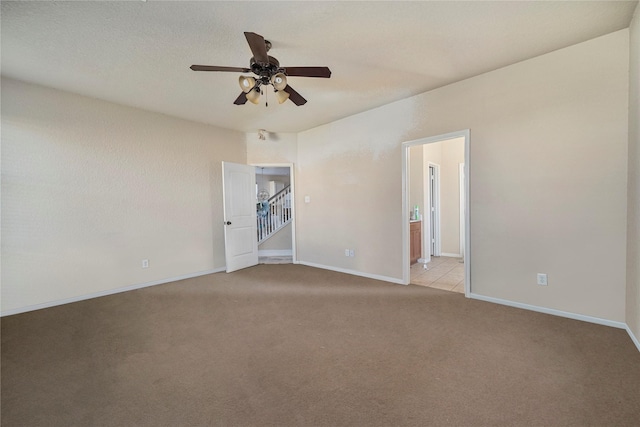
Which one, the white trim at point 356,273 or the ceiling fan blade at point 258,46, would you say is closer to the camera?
the ceiling fan blade at point 258,46

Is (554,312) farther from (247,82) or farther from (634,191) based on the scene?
(247,82)

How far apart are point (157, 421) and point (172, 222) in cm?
341

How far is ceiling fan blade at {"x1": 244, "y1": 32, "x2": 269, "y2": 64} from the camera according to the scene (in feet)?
6.09

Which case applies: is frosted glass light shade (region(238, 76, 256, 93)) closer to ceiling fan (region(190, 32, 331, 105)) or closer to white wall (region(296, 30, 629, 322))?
ceiling fan (region(190, 32, 331, 105))

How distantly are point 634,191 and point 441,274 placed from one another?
104 inches

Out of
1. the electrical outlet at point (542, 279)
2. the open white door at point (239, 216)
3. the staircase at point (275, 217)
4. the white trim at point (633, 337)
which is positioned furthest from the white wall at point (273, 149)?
the white trim at point (633, 337)

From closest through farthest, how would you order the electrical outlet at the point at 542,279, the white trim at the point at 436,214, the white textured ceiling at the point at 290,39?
1. the white textured ceiling at the point at 290,39
2. the electrical outlet at the point at 542,279
3. the white trim at the point at 436,214

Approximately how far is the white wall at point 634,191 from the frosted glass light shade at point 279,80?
280 cm

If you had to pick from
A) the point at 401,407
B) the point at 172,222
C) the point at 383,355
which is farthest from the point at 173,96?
the point at 401,407

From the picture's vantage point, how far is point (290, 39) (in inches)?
93.7

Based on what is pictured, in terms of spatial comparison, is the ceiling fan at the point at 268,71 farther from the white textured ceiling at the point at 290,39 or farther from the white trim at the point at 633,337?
the white trim at the point at 633,337

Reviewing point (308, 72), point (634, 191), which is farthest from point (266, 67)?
point (634, 191)

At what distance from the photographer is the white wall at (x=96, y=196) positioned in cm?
312

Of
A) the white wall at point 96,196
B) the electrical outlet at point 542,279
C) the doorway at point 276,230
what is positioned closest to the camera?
the electrical outlet at point 542,279
